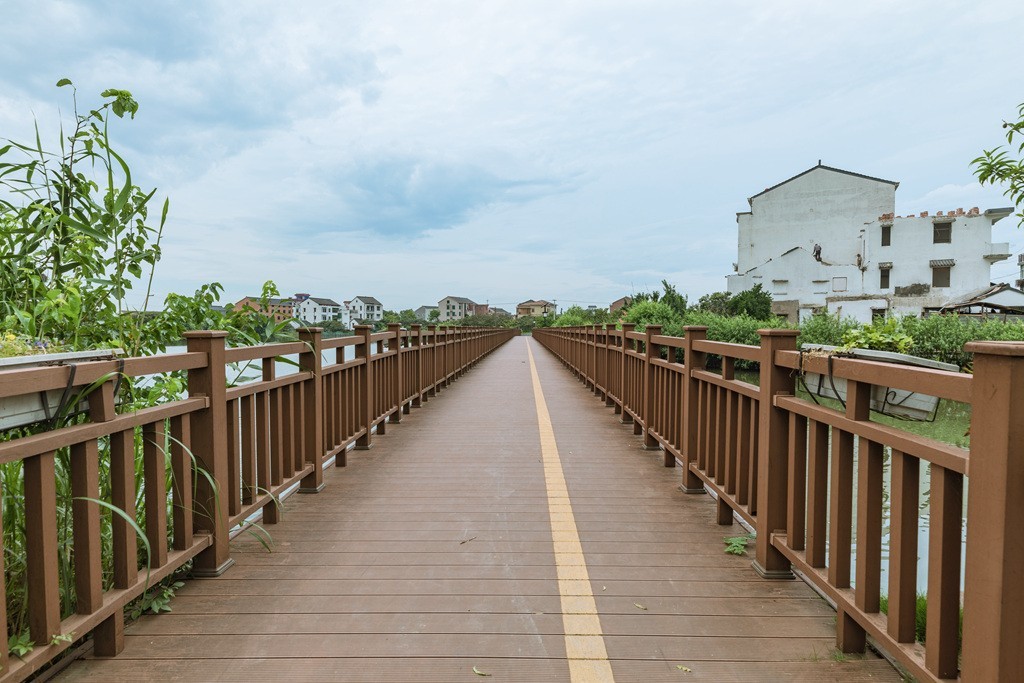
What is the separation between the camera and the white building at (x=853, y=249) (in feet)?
125

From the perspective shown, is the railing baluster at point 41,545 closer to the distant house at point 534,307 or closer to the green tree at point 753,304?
the green tree at point 753,304

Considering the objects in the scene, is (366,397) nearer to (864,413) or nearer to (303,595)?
(303,595)

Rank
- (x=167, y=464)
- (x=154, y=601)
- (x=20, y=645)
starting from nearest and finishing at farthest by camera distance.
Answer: (x=20, y=645) < (x=154, y=601) < (x=167, y=464)

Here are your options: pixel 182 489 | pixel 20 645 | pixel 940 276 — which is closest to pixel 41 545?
pixel 20 645

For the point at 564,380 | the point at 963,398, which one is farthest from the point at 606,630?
the point at 564,380

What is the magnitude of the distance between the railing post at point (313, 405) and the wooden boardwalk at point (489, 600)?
0.16m

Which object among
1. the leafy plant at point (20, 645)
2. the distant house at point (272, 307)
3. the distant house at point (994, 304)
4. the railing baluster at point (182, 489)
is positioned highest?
the distant house at point (994, 304)

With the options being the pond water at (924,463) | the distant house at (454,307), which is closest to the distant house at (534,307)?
the distant house at (454,307)

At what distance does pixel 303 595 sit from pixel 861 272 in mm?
46680

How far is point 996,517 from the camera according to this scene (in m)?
1.39

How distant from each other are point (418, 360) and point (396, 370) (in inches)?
54.7

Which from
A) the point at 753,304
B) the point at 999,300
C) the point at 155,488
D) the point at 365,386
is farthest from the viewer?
the point at 753,304

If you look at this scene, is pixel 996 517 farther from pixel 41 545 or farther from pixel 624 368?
pixel 624 368

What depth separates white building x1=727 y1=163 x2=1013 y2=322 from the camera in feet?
125
